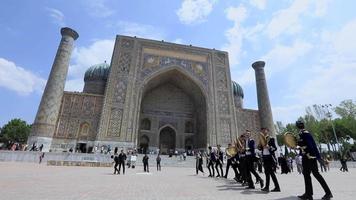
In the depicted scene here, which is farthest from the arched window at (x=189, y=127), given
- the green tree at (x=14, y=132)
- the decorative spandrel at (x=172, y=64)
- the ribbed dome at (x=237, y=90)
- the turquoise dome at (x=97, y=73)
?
the green tree at (x=14, y=132)

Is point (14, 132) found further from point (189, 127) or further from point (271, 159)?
point (271, 159)

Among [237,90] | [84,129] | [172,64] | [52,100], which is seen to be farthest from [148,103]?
[237,90]

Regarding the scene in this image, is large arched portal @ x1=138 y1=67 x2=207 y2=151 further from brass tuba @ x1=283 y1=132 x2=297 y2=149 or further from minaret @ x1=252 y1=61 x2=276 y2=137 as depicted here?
brass tuba @ x1=283 y1=132 x2=297 y2=149

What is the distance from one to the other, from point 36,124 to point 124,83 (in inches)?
312

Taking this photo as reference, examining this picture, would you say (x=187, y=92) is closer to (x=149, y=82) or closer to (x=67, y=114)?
(x=149, y=82)

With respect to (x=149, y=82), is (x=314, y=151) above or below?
below

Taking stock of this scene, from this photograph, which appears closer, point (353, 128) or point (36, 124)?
point (36, 124)

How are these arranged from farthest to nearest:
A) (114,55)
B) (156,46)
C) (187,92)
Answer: (187,92) → (156,46) → (114,55)

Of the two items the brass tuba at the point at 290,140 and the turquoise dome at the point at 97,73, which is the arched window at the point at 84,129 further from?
the brass tuba at the point at 290,140

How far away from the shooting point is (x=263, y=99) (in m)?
24.2

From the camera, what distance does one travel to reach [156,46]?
24.9 m

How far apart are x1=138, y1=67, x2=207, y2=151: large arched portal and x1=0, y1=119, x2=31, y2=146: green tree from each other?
29.1m

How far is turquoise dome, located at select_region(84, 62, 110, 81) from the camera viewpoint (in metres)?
28.4

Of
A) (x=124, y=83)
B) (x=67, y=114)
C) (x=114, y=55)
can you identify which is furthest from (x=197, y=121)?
(x=67, y=114)
